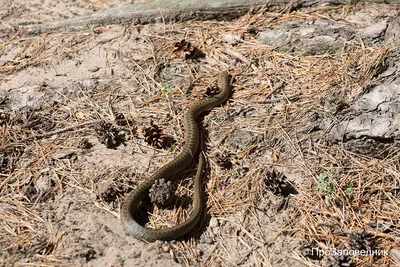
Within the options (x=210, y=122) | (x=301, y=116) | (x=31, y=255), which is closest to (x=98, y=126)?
(x=210, y=122)

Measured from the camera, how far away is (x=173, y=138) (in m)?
5.17

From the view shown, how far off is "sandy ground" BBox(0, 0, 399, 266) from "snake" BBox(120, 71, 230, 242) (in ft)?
0.31

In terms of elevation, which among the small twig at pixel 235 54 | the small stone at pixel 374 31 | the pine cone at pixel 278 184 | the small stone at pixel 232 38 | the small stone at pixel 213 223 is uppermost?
the small stone at pixel 374 31

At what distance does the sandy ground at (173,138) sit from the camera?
4098mm

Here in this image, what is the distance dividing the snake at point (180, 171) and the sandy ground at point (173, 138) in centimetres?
9

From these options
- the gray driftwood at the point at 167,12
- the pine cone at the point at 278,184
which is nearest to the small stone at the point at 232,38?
the gray driftwood at the point at 167,12

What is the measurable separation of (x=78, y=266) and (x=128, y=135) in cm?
175

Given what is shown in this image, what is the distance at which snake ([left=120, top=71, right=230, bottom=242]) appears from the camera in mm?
4152

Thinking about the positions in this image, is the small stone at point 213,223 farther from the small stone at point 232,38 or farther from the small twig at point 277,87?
Answer: the small stone at point 232,38

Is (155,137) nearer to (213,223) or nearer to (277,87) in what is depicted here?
(213,223)

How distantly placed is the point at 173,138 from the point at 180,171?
1.56 ft

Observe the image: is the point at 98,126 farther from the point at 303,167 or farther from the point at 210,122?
the point at 303,167

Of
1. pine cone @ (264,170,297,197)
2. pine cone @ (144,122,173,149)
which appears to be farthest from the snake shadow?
pine cone @ (264,170,297,197)

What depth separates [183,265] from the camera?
12.9ft
